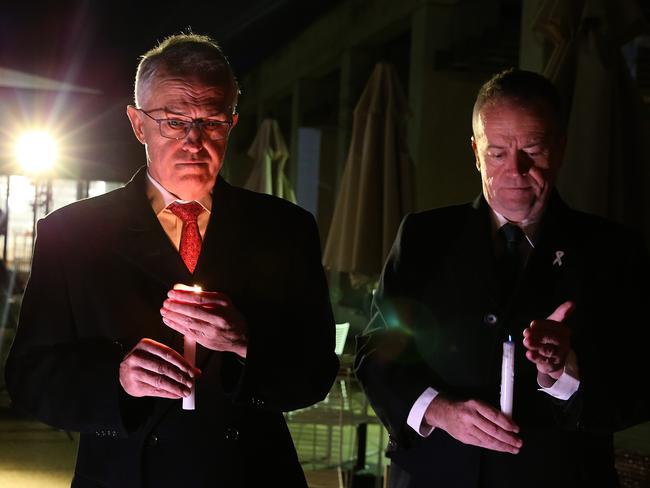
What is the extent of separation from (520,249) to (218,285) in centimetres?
79

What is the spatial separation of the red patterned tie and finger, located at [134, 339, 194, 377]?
0.96 feet

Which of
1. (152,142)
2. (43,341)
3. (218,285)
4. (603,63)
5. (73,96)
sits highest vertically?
(73,96)

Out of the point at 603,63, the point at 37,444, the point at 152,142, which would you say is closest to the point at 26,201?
the point at 37,444

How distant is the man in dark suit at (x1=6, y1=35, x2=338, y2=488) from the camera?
1.96 metres

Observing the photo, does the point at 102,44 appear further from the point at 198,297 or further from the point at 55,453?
the point at 198,297

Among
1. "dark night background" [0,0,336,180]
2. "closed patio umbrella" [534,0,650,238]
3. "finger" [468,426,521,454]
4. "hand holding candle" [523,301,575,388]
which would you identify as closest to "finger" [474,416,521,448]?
"finger" [468,426,521,454]

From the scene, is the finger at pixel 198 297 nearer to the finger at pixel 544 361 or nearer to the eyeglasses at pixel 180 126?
the eyeglasses at pixel 180 126

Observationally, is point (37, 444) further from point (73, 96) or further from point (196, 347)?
point (73, 96)

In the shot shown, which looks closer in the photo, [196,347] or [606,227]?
[196,347]

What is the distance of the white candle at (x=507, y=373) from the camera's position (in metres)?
1.92

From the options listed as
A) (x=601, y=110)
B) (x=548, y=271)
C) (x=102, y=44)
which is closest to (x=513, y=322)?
(x=548, y=271)

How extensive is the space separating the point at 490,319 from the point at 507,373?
0.32 m

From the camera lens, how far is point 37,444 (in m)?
7.18

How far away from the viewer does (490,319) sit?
7.32 ft
